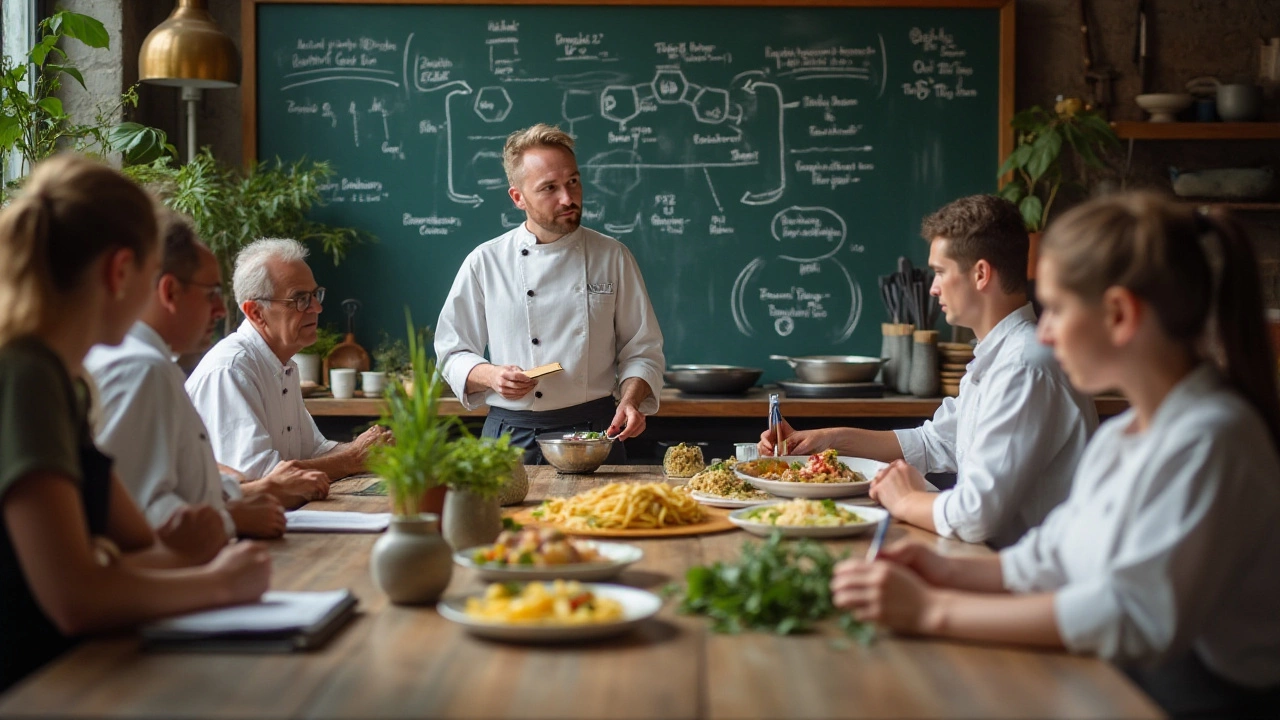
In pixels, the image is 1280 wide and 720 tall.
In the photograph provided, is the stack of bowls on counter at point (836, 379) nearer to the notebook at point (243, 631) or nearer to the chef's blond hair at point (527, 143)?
the chef's blond hair at point (527, 143)

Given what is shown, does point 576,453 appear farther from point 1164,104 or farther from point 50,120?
point 1164,104

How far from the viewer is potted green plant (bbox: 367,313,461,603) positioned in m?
1.77

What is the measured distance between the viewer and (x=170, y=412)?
2.06 meters

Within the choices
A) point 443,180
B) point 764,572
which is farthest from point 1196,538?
point 443,180

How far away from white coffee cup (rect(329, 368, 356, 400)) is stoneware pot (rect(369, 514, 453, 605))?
3.12 meters

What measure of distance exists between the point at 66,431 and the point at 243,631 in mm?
338

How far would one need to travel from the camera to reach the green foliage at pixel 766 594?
1.65 meters

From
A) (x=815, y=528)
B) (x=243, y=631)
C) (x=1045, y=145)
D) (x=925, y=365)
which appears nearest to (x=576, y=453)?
(x=815, y=528)

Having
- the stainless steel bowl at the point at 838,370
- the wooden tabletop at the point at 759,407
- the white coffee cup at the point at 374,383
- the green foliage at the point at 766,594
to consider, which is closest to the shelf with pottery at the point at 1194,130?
the wooden tabletop at the point at 759,407

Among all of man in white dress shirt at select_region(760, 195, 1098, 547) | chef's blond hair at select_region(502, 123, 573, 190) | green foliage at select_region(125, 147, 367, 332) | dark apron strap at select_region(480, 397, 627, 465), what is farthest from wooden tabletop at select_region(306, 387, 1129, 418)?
man in white dress shirt at select_region(760, 195, 1098, 547)

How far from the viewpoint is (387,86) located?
17.3 feet

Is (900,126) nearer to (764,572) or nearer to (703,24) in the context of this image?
(703,24)

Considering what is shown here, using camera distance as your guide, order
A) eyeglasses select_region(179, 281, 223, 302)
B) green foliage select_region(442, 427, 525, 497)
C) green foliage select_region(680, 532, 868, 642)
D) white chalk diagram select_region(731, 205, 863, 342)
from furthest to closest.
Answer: white chalk diagram select_region(731, 205, 863, 342)
eyeglasses select_region(179, 281, 223, 302)
green foliage select_region(442, 427, 525, 497)
green foliage select_region(680, 532, 868, 642)

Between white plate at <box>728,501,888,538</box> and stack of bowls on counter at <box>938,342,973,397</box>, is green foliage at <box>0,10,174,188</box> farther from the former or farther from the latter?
stack of bowls on counter at <box>938,342,973,397</box>
